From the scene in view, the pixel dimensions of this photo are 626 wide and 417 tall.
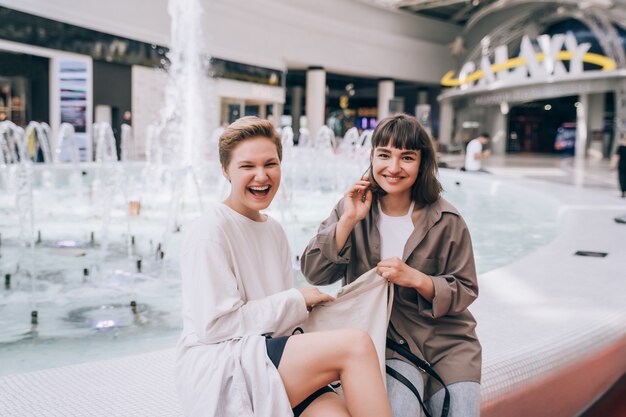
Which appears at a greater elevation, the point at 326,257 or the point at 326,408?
the point at 326,257

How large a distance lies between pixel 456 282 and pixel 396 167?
1.38ft

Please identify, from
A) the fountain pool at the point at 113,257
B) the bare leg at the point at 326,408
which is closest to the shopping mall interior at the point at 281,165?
the fountain pool at the point at 113,257

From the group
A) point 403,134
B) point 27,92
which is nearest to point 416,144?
point 403,134

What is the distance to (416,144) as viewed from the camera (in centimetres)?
200

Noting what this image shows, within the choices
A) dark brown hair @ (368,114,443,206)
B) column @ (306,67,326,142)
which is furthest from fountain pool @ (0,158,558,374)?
column @ (306,67,326,142)

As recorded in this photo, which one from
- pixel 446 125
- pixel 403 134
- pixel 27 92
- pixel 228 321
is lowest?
pixel 228 321

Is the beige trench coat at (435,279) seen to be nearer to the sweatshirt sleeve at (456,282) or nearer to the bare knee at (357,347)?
the sweatshirt sleeve at (456,282)

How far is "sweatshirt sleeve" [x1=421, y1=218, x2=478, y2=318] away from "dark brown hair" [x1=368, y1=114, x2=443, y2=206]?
15 centimetres

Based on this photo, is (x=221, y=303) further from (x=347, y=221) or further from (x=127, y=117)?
(x=127, y=117)

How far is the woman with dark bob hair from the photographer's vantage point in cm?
192

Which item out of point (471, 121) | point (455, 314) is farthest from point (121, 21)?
point (471, 121)

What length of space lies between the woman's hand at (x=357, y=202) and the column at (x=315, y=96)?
30.8 metres

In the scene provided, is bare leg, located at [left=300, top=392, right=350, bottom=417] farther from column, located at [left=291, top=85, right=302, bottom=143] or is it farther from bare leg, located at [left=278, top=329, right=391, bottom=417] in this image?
column, located at [left=291, top=85, right=302, bottom=143]

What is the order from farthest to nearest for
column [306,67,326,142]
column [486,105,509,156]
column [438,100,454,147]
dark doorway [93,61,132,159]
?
column [438,100,454,147] < column [486,105,509,156] < column [306,67,326,142] < dark doorway [93,61,132,159]
